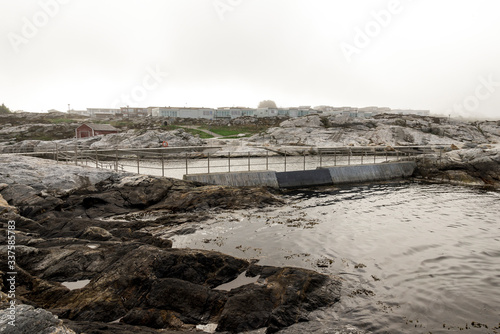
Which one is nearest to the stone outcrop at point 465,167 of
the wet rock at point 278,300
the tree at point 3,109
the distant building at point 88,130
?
the wet rock at point 278,300

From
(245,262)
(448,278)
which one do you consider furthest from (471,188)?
(245,262)

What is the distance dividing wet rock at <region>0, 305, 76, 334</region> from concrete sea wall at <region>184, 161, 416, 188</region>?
15.4 meters

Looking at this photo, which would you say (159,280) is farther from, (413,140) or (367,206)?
(413,140)

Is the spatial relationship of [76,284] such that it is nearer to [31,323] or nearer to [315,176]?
[31,323]

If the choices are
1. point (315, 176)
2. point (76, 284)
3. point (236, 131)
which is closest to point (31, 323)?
point (76, 284)

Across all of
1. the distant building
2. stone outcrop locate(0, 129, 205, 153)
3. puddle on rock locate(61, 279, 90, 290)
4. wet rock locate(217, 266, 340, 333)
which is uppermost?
the distant building

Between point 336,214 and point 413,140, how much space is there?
58372 millimetres

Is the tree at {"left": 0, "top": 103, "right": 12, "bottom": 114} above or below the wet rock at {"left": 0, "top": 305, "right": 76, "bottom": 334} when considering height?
above

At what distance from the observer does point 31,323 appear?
4.07 metres

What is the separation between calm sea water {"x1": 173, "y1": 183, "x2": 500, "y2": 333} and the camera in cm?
662

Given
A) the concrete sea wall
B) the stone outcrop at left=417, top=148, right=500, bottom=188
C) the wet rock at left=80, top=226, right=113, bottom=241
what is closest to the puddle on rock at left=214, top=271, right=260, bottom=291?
the wet rock at left=80, top=226, right=113, bottom=241

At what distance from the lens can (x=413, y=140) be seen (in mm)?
64125

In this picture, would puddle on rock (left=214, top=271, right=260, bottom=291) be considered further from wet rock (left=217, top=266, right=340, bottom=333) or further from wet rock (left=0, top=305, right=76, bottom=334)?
wet rock (left=0, top=305, right=76, bottom=334)

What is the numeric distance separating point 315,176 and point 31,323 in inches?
856
